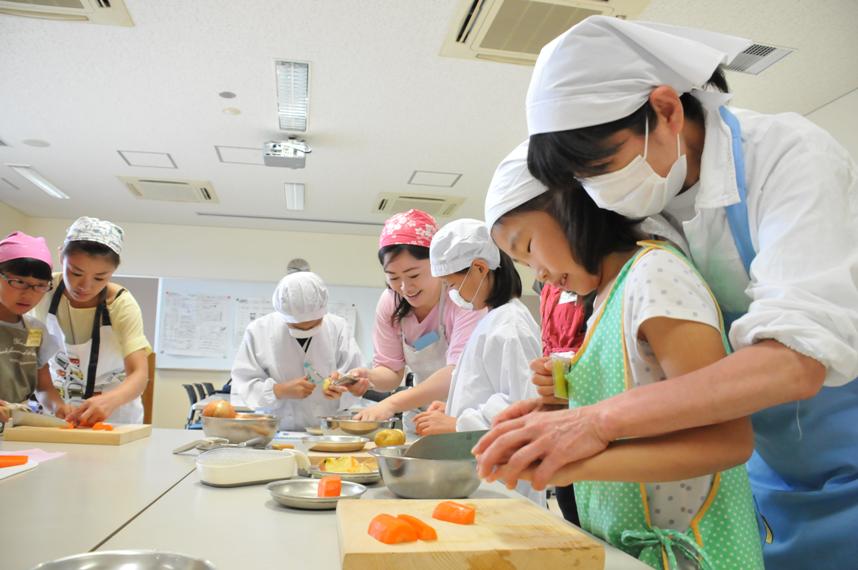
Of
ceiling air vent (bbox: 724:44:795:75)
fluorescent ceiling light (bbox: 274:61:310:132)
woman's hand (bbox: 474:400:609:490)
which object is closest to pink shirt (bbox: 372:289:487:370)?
fluorescent ceiling light (bbox: 274:61:310:132)

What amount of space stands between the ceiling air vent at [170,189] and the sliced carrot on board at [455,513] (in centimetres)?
553

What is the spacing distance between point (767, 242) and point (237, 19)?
300cm

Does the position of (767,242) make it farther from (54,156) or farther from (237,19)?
(54,156)

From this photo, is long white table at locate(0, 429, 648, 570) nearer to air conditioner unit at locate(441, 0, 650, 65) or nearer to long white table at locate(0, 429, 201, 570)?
long white table at locate(0, 429, 201, 570)

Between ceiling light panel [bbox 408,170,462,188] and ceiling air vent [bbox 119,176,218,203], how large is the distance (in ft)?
6.79

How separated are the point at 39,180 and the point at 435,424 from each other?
5679 millimetres

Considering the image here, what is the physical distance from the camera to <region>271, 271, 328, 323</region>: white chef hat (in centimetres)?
321

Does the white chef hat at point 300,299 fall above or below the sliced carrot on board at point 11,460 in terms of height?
above

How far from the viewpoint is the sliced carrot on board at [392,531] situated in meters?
0.79

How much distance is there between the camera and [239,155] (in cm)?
505

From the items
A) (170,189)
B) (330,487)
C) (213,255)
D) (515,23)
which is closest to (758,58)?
(515,23)

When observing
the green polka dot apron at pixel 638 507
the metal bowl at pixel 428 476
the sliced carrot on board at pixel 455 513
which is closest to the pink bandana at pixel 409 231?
the metal bowl at pixel 428 476

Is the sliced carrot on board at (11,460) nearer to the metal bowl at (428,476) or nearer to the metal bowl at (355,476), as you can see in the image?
the metal bowl at (355,476)

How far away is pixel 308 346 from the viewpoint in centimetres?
345
